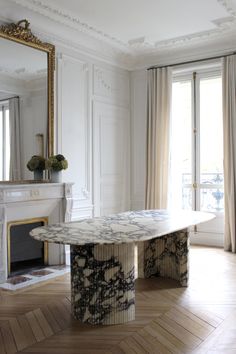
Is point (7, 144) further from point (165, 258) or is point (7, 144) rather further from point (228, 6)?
point (228, 6)

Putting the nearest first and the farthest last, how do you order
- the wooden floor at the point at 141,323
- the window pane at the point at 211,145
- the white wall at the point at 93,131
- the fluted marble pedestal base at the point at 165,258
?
the wooden floor at the point at 141,323
the fluted marble pedestal base at the point at 165,258
the white wall at the point at 93,131
the window pane at the point at 211,145

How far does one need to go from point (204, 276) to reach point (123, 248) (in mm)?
1607

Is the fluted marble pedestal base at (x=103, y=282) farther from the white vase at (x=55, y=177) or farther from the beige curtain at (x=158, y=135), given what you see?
the beige curtain at (x=158, y=135)

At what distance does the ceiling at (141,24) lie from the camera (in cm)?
424

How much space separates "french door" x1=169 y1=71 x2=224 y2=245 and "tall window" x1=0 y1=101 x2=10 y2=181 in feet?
8.88

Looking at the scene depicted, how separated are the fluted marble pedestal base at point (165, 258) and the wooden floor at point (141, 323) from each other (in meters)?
0.12

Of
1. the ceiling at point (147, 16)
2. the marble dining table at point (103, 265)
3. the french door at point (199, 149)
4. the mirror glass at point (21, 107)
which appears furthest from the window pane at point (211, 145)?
the marble dining table at point (103, 265)

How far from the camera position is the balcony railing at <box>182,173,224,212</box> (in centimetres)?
561

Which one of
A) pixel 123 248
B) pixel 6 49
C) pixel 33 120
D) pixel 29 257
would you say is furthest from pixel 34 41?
pixel 123 248

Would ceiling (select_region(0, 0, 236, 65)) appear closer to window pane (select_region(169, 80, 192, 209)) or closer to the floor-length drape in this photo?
window pane (select_region(169, 80, 192, 209))

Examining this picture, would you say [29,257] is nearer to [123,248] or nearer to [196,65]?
[123,248]

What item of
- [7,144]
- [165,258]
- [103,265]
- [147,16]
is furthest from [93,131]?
[103,265]

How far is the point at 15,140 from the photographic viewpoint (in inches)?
170

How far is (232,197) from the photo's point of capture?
520cm
